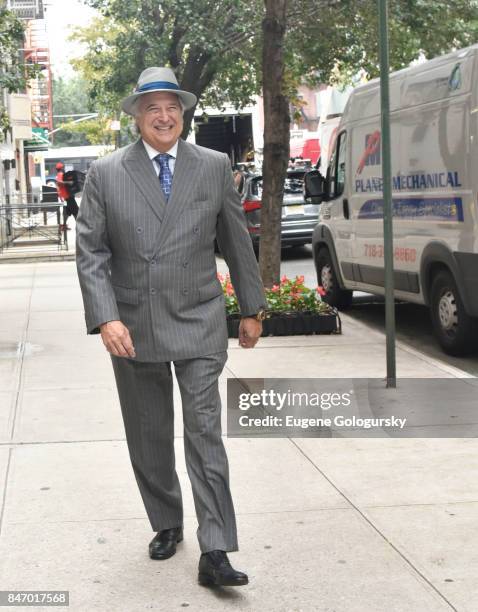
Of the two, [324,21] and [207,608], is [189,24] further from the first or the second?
[207,608]

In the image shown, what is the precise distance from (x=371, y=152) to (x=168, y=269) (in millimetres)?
7929

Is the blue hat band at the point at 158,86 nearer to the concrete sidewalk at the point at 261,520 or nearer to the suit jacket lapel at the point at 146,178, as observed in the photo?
the suit jacket lapel at the point at 146,178

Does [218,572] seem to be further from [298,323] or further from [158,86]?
[298,323]

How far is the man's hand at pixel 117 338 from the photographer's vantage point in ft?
15.3

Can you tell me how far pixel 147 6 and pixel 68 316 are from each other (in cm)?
1495

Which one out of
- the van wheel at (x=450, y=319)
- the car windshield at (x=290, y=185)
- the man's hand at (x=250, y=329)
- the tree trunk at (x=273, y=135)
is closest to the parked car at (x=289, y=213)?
the car windshield at (x=290, y=185)

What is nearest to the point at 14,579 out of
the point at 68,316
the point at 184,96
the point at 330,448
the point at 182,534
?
the point at 182,534

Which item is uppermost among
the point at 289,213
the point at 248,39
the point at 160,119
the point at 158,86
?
the point at 248,39

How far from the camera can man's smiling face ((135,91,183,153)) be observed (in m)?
4.82

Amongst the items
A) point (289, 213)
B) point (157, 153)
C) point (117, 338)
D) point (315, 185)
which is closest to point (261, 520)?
point (117, 338)

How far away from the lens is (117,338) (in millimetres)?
4672

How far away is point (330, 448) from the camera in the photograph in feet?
22.8

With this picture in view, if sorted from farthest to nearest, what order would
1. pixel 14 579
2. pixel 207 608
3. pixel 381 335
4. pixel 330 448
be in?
pixel 381 335
pixel 330 448
pixel 14 579
pixel 207 608

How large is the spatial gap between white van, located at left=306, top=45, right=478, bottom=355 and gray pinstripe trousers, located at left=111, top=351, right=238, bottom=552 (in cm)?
545
